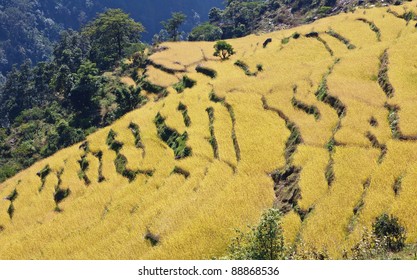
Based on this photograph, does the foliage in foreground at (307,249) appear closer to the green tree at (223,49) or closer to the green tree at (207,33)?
the green tree at (223,49)

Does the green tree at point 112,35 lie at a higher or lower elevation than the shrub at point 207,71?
higher

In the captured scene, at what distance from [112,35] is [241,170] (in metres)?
64.2

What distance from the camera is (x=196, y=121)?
114 feet

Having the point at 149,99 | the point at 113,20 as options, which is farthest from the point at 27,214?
the point at 113,20

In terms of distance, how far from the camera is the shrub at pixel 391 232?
16.6 meters

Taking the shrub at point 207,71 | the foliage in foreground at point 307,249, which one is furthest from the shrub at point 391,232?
the shrub at point 207,71

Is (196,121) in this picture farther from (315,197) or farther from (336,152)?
(315,197)

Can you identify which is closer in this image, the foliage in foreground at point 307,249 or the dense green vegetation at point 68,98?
the foliage in foreground at point 307,249

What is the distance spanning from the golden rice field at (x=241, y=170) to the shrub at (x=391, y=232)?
18.2 inches

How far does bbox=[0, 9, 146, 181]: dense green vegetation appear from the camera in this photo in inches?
2189

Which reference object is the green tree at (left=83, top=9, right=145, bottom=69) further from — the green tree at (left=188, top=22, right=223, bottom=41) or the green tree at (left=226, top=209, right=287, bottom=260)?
the green tree at (left=226, top=209, right=287, bottom=260)

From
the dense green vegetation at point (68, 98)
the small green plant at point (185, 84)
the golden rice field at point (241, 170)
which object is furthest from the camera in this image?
the dense green vegetation at point (68, 98)

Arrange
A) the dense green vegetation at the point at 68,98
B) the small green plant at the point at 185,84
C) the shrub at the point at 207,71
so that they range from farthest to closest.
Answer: the dense green vegetation at the point at 68,98 < the shrub at the point at 207,71 < the small green plant at the point at 185,84
